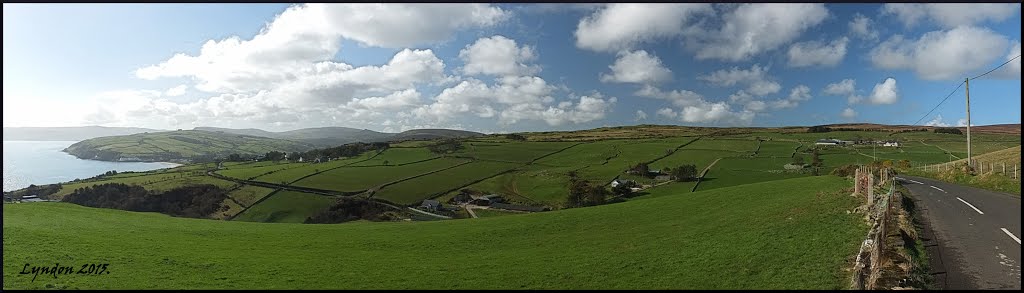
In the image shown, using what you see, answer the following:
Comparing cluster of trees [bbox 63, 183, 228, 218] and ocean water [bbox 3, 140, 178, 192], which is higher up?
ocean water [bbox 3, 140, 178, 192]

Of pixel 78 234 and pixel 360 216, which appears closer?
pixel 78 234

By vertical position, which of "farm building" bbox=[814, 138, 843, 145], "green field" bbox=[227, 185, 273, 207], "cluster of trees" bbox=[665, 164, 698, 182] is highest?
"farm building" bbox=[814, 138, 843, 145]

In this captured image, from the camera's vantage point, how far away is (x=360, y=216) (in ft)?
252

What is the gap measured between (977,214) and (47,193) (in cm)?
13966

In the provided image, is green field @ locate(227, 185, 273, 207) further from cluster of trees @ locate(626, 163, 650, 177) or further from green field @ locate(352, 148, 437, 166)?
cluster of trees @ locate(626, 163, 650, 177)

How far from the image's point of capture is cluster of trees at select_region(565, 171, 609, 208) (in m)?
72.4

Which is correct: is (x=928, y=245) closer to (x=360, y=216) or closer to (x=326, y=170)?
(x=360, y=216)

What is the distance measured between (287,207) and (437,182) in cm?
2777

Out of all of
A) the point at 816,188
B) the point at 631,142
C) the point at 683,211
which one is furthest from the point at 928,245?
the point at 631,142

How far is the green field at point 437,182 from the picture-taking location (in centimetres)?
8625

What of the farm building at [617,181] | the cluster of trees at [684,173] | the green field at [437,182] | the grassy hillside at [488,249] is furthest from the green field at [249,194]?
the cluster of trees at [684,173]

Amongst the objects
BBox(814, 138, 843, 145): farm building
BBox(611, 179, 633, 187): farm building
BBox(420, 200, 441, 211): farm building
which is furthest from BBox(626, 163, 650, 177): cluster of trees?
BBox(814, 138, 843, 145): farm building

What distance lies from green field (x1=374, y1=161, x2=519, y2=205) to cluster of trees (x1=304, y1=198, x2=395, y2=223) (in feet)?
16.6

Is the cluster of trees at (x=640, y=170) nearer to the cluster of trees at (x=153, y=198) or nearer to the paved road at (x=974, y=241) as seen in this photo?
the paved road at (x=974, y=241)
